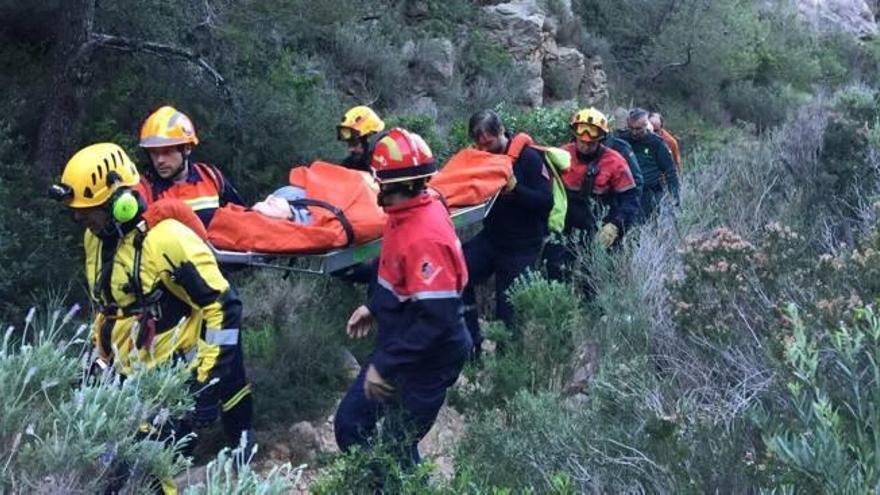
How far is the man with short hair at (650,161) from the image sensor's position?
8852 mm

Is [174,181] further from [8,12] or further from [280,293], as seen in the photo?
[8,12]

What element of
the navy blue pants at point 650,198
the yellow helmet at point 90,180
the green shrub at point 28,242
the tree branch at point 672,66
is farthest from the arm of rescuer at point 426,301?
the tree branch at point 672,66

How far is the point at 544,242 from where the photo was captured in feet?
23.9

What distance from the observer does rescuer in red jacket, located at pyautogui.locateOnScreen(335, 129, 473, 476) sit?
4.24m

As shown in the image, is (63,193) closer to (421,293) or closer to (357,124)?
(421,293)

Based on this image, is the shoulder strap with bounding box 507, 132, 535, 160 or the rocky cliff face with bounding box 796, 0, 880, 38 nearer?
the shoulder strap with bounding box 507, 132, 535, 160

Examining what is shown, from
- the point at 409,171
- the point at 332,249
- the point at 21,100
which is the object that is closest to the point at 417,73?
the point at 21,100

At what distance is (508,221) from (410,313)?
2645 mm

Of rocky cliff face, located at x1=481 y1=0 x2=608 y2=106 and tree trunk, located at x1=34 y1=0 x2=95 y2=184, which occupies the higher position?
tree trunk, located at x1=34 y1=0 x2=95 y2=184

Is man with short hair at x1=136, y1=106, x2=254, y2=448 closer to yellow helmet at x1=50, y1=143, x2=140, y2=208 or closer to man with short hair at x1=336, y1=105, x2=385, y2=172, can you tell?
yellow helmet at x1=50, y1=143, x2=140, y2=208

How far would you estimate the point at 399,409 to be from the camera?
4.40 metres

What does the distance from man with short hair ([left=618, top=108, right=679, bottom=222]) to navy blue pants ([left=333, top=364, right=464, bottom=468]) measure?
471 cm

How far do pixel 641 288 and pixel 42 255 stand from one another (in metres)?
3.98

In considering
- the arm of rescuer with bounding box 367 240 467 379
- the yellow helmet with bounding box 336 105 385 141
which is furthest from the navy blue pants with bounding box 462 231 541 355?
the arm of rescuer with bounding box 367 240 467 379
